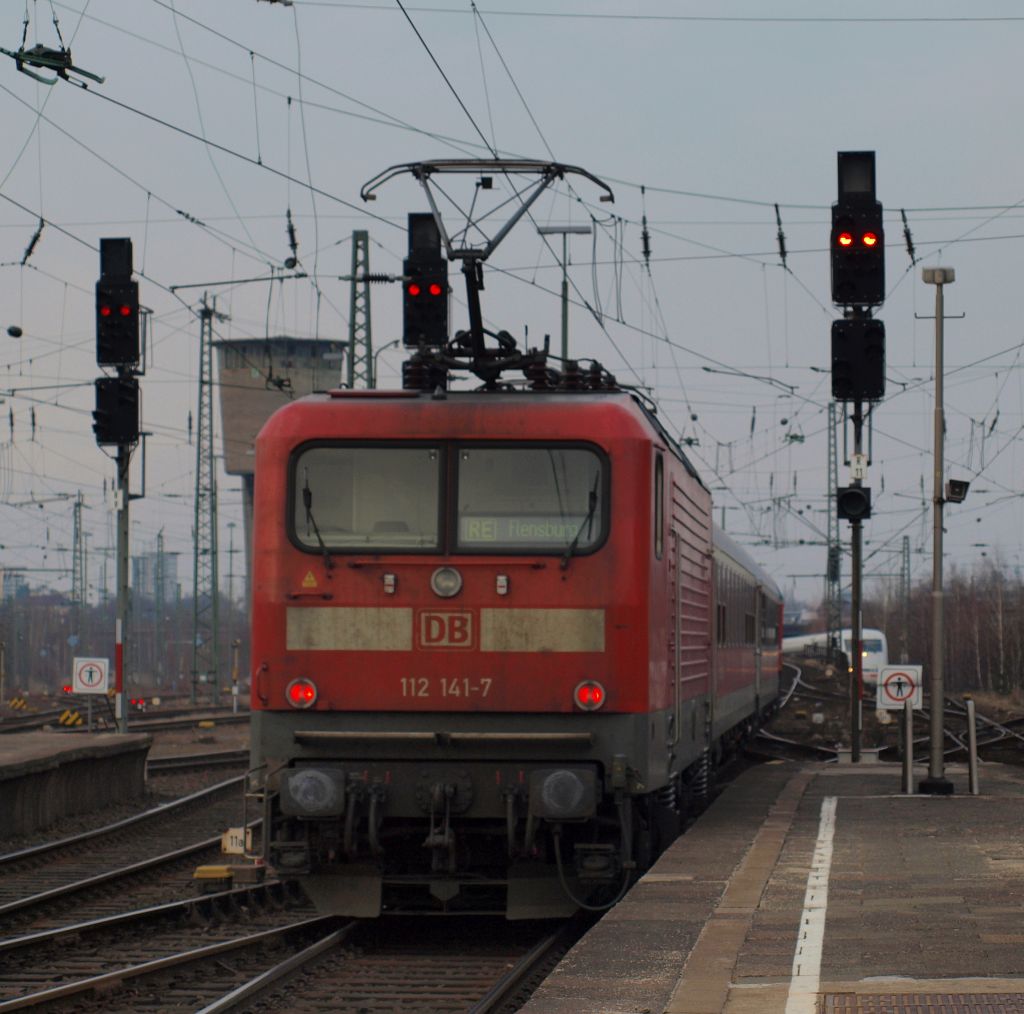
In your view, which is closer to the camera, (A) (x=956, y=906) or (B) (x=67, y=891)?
(A) (x=956, y=906)

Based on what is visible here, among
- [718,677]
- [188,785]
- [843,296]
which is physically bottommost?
[188,785]

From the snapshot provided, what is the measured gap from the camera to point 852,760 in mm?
22672

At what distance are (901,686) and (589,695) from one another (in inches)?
331

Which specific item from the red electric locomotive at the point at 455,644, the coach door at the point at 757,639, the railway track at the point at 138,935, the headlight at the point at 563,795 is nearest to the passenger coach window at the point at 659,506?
the red electric locomotive at the point at 455,644

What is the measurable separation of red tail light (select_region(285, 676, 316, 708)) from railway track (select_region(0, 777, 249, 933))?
111 inches

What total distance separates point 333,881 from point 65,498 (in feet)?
152

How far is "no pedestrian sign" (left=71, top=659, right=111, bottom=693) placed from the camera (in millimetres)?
25234

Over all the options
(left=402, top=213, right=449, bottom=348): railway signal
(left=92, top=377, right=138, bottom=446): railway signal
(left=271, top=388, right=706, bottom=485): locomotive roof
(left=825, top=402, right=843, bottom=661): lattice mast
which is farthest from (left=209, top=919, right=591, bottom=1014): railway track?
(left=825, top=402, right=843, bottom=661): lattice mast

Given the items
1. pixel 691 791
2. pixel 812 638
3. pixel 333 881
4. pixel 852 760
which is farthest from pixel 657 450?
pixel 812 638

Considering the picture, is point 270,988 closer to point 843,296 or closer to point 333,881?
point 333,881

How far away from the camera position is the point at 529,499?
10.4 m

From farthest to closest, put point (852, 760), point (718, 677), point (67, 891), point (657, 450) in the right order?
point (852, 760)
point (718, 677)
point (67, 891)
point (657, 450)

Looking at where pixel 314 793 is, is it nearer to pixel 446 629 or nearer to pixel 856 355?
pixel 446 629

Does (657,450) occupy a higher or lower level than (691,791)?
higher
